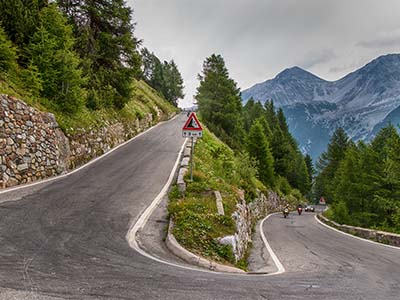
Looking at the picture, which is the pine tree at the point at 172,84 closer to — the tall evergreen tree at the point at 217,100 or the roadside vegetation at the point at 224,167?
the roadside vegetation at the point at 224,167

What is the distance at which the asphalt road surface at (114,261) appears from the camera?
14.5 ft

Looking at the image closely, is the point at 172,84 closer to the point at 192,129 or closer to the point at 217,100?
the point at 217,100

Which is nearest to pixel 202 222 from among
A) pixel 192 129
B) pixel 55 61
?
pixel 192 129

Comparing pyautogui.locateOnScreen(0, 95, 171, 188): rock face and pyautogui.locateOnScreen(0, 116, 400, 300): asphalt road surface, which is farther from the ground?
pyautogui.locateOnScreen(0, 95, 171, 188): rock face

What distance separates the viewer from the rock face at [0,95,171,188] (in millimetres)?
11867

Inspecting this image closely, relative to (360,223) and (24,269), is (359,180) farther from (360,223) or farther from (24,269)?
(24,269)

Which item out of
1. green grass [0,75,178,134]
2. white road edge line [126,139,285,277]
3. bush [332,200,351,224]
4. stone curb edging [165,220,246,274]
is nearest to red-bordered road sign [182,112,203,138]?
white road edge line [126,139,285,277]

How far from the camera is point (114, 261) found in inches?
227

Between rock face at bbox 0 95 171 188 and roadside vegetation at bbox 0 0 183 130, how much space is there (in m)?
0.70

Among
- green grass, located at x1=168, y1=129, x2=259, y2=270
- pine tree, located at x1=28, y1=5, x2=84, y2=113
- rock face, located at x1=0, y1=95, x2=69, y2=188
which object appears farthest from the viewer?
pine tree, located at x1=28, y1=5, x2=84, y2=113

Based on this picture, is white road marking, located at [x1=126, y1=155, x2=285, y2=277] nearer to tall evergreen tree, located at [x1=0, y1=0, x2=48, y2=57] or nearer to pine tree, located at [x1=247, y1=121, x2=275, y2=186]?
tall evergreen tree, located at [x1=0, y1=0, x2=48, y2=57]

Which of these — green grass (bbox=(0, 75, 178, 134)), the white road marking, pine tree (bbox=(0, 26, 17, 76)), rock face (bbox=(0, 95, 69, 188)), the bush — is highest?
pine tree (bbox=(0, 26, 17, 76))

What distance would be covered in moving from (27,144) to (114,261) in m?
9.19

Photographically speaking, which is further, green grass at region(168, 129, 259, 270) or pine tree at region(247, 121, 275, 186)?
pine tree at region(247, 121, 275, 186)
